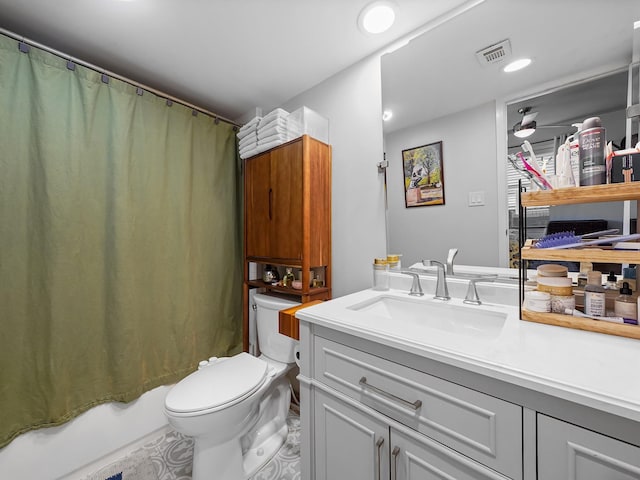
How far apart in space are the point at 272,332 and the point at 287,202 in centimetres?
79

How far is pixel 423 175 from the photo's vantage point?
1.28 metres

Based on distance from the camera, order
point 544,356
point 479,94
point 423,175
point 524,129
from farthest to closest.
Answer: point 423,175 → point 479,94 → point 524,129 → point 544,356

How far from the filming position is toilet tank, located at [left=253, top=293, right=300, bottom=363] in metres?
1.51

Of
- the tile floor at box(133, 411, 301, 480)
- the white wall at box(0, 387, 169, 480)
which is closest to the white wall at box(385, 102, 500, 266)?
the tile floor at box(133, 411, 301, 480)

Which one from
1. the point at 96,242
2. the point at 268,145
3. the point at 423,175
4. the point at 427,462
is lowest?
the point at 427,462

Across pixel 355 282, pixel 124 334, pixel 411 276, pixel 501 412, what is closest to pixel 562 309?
pixel 501 412

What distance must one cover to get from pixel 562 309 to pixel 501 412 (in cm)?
45

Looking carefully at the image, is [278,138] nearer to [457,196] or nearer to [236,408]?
[457,196]

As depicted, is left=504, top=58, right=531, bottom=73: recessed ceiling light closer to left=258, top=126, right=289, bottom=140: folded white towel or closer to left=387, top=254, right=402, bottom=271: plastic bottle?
left=387, top=254, right=402, bottom=271: plastic bottle

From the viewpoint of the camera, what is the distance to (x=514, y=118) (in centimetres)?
104

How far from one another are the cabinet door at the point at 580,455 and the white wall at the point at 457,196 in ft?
2.33

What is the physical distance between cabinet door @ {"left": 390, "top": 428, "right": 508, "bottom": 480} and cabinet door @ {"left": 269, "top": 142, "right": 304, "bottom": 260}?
0.95 meters

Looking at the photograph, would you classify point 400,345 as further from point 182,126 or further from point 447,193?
point 182,126

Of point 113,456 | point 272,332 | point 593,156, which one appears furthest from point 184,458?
point 593,156
